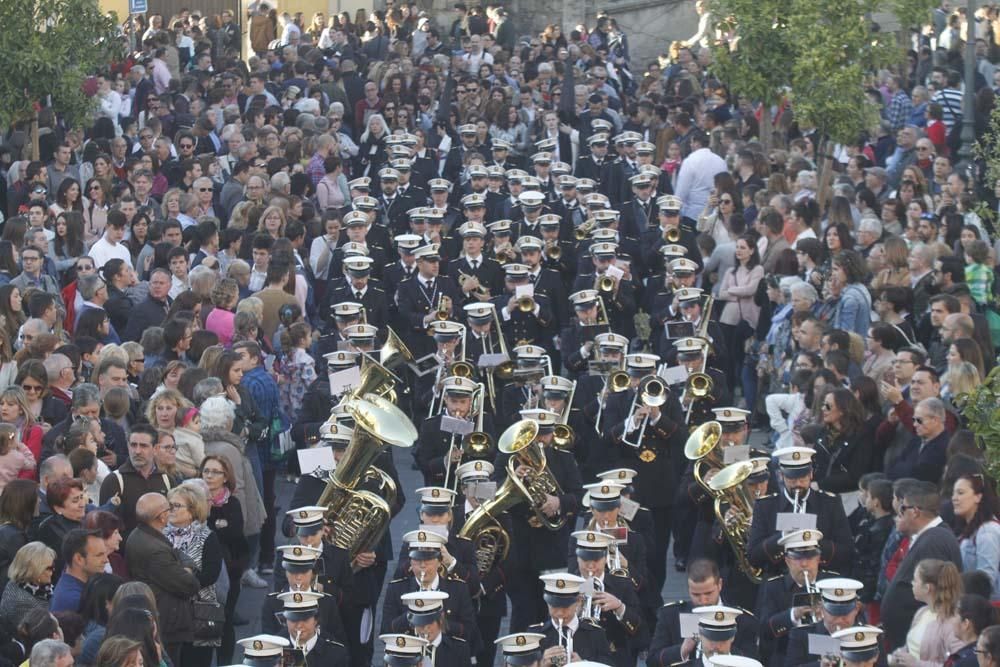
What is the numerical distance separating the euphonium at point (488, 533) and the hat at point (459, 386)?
112 centimetres

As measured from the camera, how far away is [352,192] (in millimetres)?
22297

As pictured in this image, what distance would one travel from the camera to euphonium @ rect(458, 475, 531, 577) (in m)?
12.1

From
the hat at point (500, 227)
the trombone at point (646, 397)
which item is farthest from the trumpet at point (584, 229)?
the trombone at point (646, 397)

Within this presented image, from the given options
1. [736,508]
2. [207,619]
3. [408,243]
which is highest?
[408,243]

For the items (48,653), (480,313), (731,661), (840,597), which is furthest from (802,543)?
(480,313)

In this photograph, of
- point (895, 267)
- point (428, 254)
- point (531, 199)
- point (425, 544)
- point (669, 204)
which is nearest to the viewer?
point (425, 544)

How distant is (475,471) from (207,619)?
2078mm

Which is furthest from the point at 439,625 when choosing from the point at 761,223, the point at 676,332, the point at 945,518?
the point at 761,223

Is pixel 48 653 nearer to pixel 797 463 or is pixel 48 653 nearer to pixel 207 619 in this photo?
pixel 207 619

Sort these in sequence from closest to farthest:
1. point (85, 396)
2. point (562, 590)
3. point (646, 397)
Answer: point (562, 590)
point (85, 396)
point (646, 397)

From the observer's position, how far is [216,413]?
41.6ft

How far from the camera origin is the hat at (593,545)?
1091 cm

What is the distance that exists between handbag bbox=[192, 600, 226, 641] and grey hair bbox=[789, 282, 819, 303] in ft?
19.2

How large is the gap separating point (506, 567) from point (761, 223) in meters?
6.68
